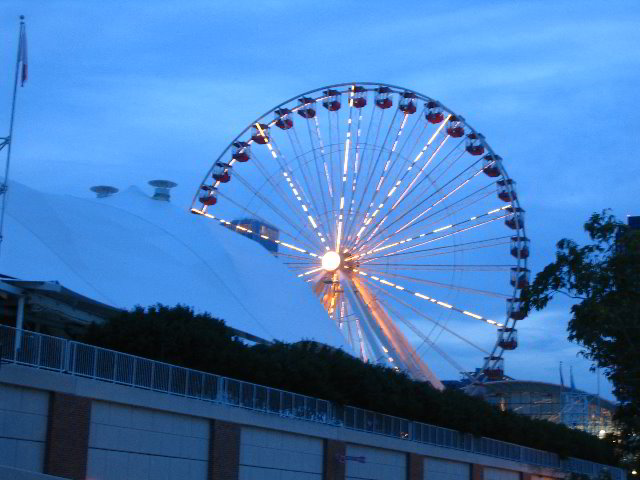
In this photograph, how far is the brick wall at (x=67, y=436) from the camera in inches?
1213

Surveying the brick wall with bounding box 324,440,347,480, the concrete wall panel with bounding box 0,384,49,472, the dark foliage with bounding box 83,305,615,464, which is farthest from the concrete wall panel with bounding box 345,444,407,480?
the concrete wall panel with bounding box 0,384,49,472

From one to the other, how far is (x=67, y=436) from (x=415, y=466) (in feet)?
72.1

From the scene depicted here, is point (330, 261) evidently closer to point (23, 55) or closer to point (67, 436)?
point (23, 55)

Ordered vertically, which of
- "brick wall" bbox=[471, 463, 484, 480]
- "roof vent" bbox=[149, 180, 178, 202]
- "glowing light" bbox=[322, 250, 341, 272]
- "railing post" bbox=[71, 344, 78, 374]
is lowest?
"brick wall" bbox=[471, 463, 484, 480]

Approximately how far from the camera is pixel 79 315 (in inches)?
1914

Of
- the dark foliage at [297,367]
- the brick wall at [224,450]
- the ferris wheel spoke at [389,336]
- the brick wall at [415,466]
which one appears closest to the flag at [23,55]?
the dark foliage at [297,367]

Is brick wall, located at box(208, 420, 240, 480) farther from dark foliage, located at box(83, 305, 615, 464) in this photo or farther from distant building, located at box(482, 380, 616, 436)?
distant building, located at box(482, 380, 616, 436)

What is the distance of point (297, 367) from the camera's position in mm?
46469

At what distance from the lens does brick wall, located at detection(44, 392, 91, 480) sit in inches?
1213

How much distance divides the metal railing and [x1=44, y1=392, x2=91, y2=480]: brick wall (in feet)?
3.32

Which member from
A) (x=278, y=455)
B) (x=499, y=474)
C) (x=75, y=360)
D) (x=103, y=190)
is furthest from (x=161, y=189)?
(x=75, y=360)

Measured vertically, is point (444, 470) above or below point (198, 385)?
below

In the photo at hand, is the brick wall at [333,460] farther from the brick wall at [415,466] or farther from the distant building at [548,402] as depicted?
the distant building at [548,402]

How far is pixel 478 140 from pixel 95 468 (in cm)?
3613
